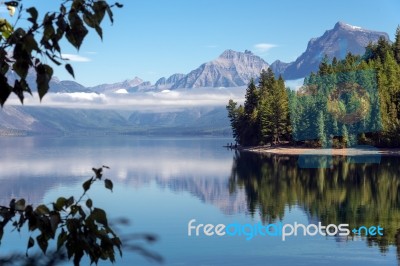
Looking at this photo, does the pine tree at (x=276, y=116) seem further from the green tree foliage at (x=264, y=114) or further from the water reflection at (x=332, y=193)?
the water reflection at (x=332, y=193)

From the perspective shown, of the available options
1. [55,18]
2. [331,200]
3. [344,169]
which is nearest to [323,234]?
[331,200]

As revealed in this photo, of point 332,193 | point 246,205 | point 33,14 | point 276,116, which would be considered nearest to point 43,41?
point 33,14

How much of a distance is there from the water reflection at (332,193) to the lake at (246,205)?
6 centimetres

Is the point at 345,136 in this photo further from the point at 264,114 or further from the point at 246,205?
the point at 246,205

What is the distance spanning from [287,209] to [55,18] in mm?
36706

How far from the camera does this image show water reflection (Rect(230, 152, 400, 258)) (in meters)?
34.0

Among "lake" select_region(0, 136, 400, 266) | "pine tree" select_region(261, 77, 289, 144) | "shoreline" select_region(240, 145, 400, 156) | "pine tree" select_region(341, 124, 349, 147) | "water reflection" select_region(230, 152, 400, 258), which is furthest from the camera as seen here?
"pine tree" select_region(261, 77, 289, 144)

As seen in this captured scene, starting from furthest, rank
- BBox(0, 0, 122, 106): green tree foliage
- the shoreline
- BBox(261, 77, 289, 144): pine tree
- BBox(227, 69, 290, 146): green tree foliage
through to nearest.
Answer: BBox(227, 69, 290, 146): green tree foliage, BBox(261, 77, 289, 144): pine tree, the shoreline, BBox(0, 0, 122, 106): green tree foliage

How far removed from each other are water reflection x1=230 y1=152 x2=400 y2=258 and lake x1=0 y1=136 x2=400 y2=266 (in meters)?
0.06

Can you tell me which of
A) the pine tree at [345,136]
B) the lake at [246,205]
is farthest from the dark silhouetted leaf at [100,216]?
Result: the pine tree at [345,136]

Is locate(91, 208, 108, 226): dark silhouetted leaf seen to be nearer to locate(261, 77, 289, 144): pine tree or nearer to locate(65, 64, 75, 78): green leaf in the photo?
locate(65, 64, 75, 78): green leaf

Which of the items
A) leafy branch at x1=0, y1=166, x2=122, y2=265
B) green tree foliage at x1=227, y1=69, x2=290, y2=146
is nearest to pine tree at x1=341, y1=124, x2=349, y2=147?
green tree foliage at x1=227, y1=69, x2=290, y2=146

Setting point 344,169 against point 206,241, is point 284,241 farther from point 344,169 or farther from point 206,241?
point 344,169

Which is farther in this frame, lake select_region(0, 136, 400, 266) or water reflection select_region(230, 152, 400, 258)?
water reflection select_region(230, 152, 400, 258)
